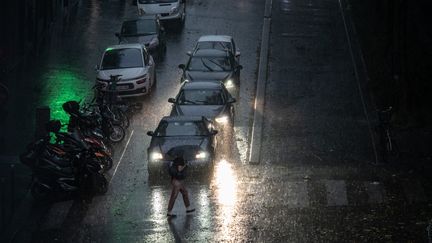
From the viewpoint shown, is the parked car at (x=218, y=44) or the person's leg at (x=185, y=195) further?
the parked car at (x=218, y=44)

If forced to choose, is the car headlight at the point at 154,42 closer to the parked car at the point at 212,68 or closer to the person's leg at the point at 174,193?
the parked car at the point at 212,68

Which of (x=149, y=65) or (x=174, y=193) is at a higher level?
(x=174, y=193)

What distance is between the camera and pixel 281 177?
23.2 metres

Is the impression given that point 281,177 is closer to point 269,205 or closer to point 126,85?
point 269,205

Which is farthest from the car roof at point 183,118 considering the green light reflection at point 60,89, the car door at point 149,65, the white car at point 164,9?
the white car at point 164,9

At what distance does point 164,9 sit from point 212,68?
1249 cm

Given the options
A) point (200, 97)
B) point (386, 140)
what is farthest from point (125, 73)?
point (386, 140)

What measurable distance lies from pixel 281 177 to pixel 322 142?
13.4 ft

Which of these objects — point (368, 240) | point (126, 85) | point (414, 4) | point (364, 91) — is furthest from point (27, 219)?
point (414, 4)

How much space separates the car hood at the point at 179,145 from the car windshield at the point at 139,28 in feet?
51.2

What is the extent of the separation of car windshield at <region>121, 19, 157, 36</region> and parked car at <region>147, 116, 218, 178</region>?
14547 mm

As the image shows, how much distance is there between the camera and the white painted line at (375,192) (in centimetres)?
2088

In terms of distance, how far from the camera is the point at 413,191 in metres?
21.7

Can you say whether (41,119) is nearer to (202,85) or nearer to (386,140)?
(202,85)
